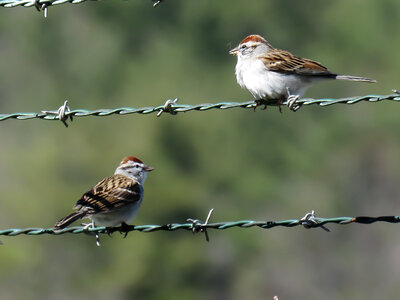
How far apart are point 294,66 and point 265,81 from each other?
335mm

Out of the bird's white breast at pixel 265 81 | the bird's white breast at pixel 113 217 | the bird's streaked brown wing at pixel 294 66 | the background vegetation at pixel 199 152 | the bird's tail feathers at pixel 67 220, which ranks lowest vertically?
the bird's tail feathers at pixel 67 220

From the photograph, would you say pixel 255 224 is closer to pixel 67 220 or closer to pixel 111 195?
pixel 67 220

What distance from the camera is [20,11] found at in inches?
1786

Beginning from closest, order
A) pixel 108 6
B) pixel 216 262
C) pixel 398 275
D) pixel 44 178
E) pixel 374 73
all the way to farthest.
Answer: pixel 44 178, pixel 216 262, pixel 398 275, pixel 374 73, pixel 108 6

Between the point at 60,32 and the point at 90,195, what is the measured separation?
37.3 m

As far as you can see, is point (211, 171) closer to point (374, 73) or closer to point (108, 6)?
point (374, 73)

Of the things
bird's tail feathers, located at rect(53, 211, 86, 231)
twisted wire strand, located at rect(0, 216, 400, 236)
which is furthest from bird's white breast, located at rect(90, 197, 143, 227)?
twisted wire strand, located at rect(0, 216, 400, 236)

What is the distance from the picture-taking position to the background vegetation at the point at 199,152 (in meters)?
30.2

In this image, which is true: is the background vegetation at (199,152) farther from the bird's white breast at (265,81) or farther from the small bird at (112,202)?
the bird's white breast at (265,81)

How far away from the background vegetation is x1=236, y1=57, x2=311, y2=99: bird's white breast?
20.0 meters

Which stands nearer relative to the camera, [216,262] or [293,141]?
[216,262]

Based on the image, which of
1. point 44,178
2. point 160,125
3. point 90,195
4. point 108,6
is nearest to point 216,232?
point 160,125

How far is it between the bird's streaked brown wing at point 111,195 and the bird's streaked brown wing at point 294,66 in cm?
165

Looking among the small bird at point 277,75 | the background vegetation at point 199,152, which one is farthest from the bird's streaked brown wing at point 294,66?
the background vegetation at point 199,152
